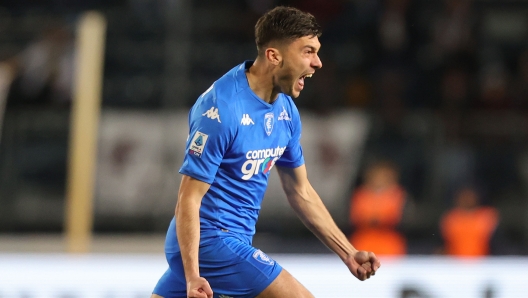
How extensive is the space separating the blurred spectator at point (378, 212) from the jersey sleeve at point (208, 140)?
5.34 metres

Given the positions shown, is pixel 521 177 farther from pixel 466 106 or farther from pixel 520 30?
pixel 520 30

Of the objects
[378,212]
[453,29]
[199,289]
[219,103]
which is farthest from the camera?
[453,29]

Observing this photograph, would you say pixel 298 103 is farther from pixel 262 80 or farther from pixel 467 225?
pixel 262 80

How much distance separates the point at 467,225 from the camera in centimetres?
899

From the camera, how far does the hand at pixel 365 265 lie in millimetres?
3945

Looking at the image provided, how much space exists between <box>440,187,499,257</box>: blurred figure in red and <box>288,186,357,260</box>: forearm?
5.04 m

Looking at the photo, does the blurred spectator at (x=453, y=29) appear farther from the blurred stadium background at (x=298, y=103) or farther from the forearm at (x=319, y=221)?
the forearm at (x=319, y=221)

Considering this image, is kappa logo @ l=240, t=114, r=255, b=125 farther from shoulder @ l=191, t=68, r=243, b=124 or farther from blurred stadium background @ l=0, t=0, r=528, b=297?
blurred stadium background @ l=0, t=0, r=528, b=297

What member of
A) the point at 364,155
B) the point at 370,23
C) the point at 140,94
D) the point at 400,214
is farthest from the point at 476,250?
the point at 140,94

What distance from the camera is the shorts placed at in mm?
3713

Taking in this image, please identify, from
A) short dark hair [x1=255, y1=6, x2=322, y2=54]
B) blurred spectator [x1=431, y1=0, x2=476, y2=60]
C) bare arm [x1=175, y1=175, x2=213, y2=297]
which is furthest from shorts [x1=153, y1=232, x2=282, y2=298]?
blurred spectator [x1=431, y1=0, x2=476, y2=60]

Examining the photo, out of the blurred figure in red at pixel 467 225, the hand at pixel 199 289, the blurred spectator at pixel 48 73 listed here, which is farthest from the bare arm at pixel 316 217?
the blurred spectator at pixel 48 73

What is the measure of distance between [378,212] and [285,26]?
5400mm

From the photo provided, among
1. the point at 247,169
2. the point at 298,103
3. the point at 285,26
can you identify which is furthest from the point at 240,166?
the point at 298,103
